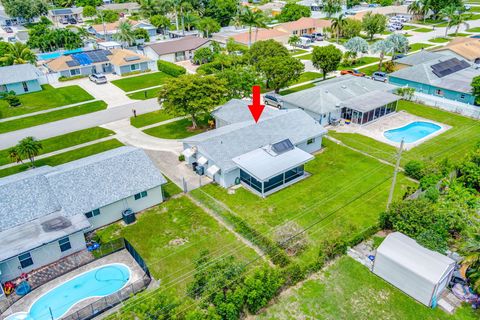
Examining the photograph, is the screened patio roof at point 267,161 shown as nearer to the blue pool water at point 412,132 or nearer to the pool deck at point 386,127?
Answer: the pool deck at point 386,127

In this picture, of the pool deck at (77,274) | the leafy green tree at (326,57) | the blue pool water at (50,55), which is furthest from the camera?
the blue pool water at (50,55)

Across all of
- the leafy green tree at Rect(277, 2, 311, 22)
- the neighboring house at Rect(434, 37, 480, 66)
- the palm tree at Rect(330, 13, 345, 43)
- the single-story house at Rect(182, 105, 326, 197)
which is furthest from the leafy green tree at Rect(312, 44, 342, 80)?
the leafy green tree at Rect(277, 2, 311, 22)

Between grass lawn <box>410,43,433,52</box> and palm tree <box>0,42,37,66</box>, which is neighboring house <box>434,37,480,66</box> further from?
palm tree <box>0,42,37,66</box>

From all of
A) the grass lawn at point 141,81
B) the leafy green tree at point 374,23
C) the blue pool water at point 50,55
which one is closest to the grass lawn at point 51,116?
the grass lawn at point 141,81

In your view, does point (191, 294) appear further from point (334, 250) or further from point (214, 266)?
point (334, 250)

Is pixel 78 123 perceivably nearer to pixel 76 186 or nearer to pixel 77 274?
pixel 76 186

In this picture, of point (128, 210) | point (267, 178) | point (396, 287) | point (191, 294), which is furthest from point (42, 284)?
point (396, 287)
